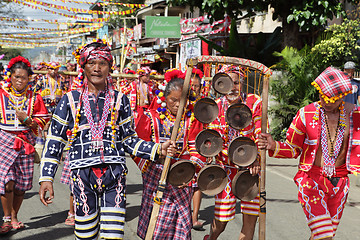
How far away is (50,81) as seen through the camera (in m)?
12.0

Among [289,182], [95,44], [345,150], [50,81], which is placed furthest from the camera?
[50,81]

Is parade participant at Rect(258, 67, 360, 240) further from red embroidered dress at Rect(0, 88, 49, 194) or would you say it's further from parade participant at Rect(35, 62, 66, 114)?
parade participant at Rect(35, 62, 66, 114)

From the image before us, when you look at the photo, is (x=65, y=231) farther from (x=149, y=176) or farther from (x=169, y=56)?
(x=169, y=56)

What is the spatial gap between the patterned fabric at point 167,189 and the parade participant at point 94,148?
50 cm

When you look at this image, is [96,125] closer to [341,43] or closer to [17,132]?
[17,132]

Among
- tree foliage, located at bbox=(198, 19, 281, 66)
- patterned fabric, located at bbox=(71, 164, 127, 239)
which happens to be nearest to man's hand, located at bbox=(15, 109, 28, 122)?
patterned fabric, located at bbox=(71, 164, 127, 239)

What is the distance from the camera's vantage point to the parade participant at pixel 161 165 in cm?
417

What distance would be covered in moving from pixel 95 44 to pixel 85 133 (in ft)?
2.55

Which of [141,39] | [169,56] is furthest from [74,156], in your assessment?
[141,39]

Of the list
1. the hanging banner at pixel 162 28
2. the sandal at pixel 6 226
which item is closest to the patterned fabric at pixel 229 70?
the sandal at pixel 6 226

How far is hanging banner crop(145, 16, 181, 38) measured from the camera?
21109 millimetres

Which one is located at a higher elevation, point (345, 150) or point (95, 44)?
point (95, 44)

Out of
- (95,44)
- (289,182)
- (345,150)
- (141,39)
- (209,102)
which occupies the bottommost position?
(289,182)

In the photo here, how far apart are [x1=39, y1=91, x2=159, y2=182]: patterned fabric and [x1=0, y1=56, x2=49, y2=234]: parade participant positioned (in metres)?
1.93
